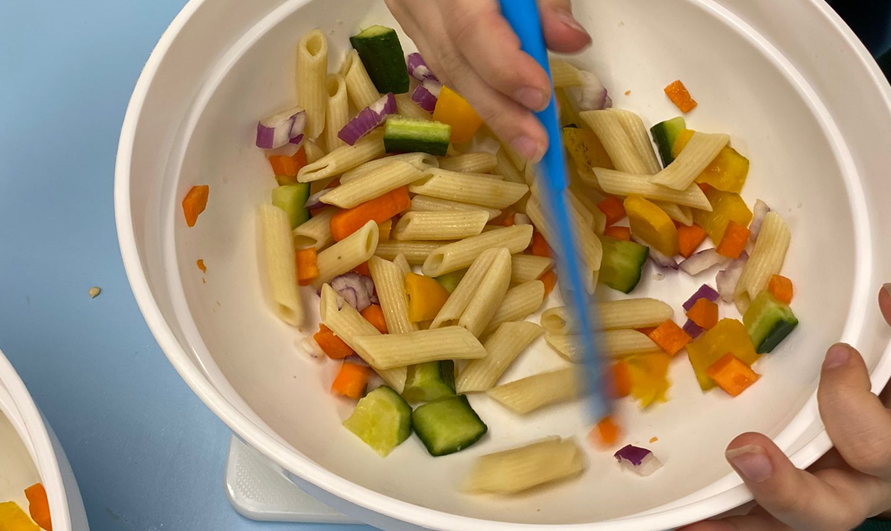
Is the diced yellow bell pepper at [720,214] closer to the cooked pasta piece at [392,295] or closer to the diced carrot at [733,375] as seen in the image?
the diced carrot at [733,375]

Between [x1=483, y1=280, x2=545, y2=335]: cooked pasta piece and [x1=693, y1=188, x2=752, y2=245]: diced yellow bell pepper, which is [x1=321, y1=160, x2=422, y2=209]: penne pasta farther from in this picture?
[x1=693, y1=188, x2=752, y2=245]: diced yellow bell pepper

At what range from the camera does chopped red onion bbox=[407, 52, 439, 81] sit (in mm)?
1200

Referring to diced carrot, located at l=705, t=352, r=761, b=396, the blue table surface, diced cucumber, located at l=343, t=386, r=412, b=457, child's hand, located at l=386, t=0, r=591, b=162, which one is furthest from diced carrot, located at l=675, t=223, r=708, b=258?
the blue table surface

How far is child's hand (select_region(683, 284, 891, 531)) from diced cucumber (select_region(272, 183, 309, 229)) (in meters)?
0.70

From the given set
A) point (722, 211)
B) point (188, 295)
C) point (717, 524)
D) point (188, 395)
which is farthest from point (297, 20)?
point (717, 524)

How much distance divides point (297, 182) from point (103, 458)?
0.54m

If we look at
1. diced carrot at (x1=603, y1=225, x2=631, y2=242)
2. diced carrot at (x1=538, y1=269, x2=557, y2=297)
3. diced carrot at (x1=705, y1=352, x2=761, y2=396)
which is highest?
diced carrot at (x1=705, y1=352, x2=761, y2=396)

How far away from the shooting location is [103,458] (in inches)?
45.4

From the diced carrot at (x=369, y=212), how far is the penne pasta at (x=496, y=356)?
25 cm

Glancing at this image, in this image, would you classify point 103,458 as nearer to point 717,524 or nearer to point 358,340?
point 358,340

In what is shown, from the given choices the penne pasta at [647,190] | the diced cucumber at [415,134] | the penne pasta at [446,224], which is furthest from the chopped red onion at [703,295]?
the diced cucumber at [415,134]

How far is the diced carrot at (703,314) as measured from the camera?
1.12 meters

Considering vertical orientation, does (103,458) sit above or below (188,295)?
below

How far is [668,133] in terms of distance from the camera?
120cm
